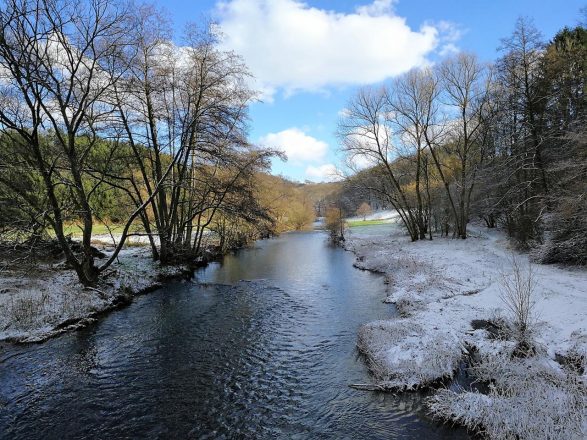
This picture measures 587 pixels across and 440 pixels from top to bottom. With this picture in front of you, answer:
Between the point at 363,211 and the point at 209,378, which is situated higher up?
the point at 363,211

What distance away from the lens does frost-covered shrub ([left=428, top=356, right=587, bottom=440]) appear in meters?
5.34

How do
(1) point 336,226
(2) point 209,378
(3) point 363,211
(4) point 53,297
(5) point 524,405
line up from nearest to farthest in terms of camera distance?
1. (5) point 524,405
2. (2) point 209,378
3. (4) point 53,297
4. (1) point 336,226
5. (3) point 363,211

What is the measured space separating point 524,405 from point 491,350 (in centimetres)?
236

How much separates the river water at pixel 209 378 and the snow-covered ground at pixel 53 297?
612 millimetres

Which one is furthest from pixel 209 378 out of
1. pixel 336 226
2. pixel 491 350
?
pixel 336 226

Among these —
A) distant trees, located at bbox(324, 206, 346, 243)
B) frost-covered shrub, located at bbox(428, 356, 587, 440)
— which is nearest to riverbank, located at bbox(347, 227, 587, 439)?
frost-covered shrub, located at bbox(428, 356, 587, 440)

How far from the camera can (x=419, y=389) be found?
23.8 feet

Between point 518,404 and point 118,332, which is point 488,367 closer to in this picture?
point 518,404

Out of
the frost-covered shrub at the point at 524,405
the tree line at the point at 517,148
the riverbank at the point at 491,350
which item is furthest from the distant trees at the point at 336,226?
the frost-covered shrub at the point at 524,405

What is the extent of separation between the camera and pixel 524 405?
19.0 feet

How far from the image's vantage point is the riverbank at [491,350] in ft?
18.7

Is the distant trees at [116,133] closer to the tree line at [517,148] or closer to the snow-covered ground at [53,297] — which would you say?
the snow-covered ground at [53,297]

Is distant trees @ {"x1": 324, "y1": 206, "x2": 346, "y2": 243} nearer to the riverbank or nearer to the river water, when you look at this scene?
the riverbank

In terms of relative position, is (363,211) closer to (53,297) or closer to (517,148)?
(517,148)
